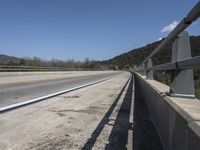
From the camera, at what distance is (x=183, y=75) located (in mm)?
4461

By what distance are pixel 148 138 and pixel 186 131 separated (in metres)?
2.26

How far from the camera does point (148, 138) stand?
4.83m

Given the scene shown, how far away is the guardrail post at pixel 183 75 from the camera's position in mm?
4418

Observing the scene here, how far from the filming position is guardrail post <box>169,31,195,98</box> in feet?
14.5

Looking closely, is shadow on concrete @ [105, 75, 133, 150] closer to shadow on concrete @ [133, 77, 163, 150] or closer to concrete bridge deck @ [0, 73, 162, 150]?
concrete bridge deck @ [0, 73, 162, 150]

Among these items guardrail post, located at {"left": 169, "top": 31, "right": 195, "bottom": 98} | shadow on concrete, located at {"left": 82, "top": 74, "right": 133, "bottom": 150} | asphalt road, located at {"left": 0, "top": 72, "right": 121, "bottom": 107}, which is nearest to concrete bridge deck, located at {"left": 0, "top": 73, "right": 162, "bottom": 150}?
shadow on concrete, located at {"left": 82, "top": 74, "right": 133, "bottom": 150}

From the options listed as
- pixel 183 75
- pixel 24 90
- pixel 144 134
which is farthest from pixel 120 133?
pixel 24 90

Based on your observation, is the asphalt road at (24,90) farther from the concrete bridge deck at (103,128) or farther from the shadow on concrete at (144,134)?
the shadow on concrete at (144,134)

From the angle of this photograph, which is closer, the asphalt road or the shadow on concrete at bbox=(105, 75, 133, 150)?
the shadow on concrete at bbox=(105, 75, 133, 150)

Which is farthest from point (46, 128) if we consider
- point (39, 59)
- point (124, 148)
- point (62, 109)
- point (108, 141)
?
point (39, 59)

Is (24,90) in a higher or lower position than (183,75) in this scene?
lower

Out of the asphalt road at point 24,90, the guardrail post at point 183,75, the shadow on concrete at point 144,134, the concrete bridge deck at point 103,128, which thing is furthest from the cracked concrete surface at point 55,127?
the asphalt road at point 24,90

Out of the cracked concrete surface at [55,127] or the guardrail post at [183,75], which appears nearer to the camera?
the cracked concrete surface at [55,127]

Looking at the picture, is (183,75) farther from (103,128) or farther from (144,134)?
(103,128)
